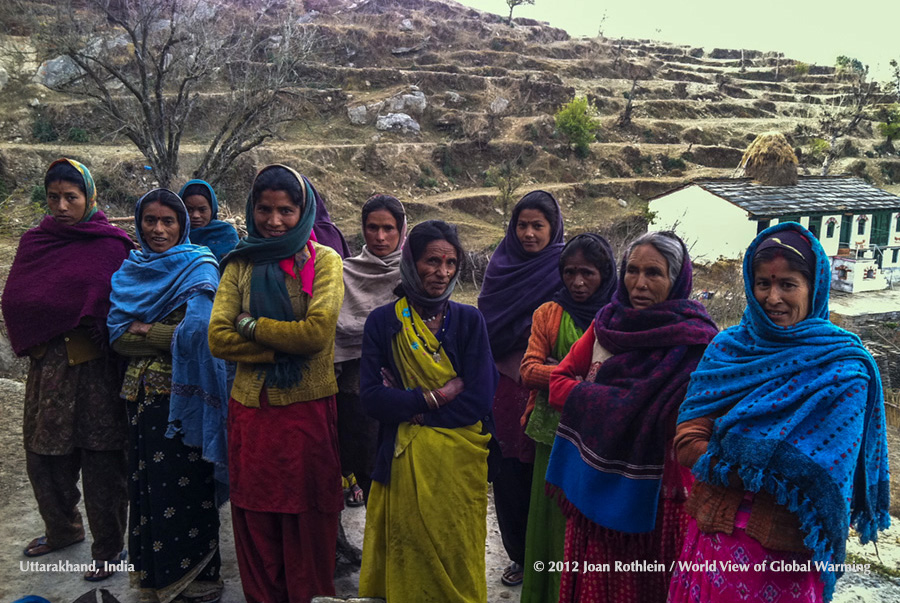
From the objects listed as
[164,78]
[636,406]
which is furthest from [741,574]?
[164,78]

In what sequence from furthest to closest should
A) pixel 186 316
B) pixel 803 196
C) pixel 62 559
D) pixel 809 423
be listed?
pixel 803 196 < pixel 62 559 < pixel 186 316 < pixel 809 423

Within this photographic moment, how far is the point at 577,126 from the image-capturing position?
28.1 metres

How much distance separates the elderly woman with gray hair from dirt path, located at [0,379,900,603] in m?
0.96

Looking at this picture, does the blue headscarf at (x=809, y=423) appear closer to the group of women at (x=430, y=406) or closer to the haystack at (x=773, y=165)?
the group of women at (x=430, y=406)

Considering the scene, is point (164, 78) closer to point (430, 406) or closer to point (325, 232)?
point (325, 232)

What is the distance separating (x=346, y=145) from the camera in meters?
24.5

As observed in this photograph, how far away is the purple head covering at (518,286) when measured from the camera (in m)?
2.87

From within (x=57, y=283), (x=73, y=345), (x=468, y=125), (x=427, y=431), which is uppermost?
(x=468, y=125)

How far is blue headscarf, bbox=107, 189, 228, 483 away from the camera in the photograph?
2678mm

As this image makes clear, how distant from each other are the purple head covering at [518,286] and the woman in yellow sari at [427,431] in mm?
527

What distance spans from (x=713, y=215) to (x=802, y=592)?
854 inches

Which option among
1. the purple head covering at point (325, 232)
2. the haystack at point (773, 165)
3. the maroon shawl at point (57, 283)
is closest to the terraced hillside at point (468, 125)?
the haystack at point (773, 165)

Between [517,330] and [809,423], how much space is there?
139cm

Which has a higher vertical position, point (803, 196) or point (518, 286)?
point (803, 196)
